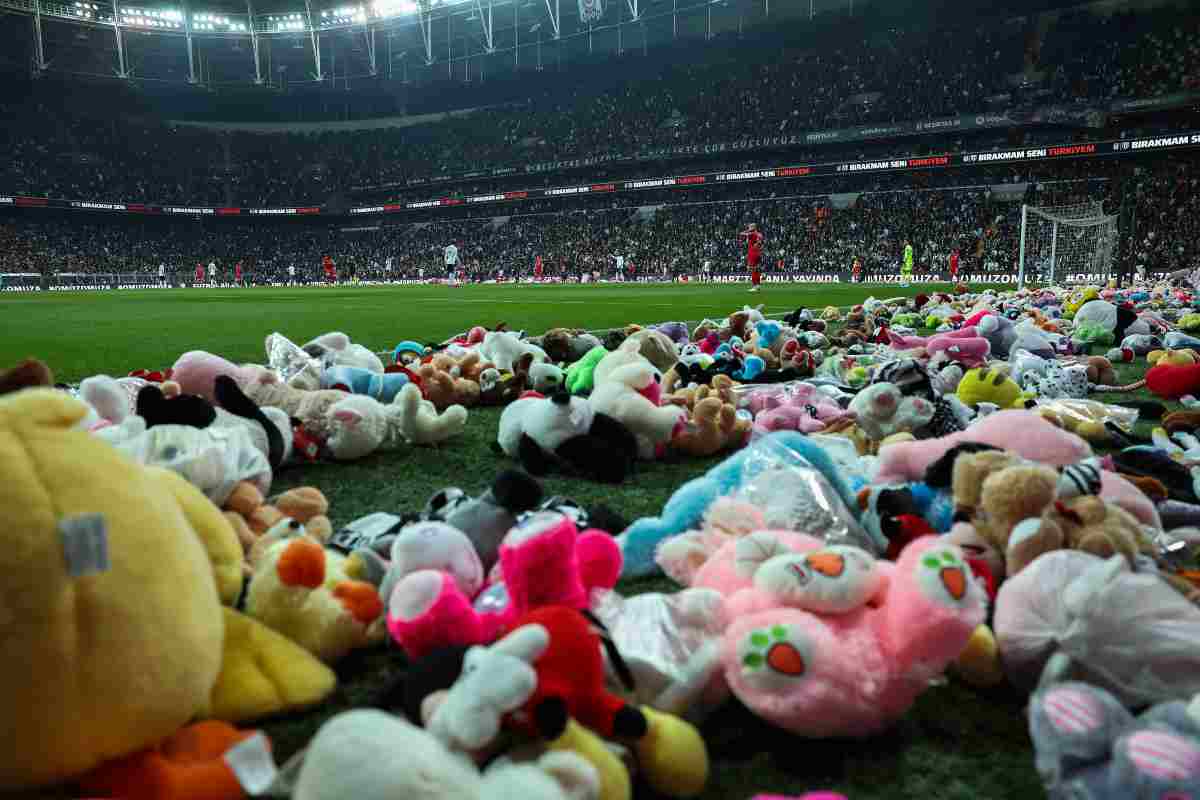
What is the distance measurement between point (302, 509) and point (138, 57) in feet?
130

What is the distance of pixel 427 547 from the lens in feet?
3.89

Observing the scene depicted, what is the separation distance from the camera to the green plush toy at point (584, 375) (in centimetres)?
284

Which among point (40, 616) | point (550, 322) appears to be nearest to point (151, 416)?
point (40, 616)

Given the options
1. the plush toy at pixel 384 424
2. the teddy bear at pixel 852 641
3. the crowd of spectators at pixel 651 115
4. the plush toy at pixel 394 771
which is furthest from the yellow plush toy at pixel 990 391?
the crowd of spectators at pixel 651 115

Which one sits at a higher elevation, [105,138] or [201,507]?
[105,138]

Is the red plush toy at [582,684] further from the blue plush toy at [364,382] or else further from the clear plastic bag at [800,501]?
the blue plush toy at [364,382]

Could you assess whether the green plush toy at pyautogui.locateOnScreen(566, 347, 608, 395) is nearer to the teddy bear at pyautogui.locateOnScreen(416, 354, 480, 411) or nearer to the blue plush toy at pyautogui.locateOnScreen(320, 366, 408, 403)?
the teddy bear at pyautogui.locateOnScreen(416, 354, 480, 411)

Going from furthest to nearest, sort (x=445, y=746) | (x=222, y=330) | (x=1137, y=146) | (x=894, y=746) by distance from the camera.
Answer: (x=1137, y=146) → (x=222, y=330) → (x=894, y=746) → (x=445, y=746)

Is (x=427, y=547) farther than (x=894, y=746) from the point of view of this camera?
Yes

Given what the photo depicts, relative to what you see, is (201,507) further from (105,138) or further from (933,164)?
(105,138)

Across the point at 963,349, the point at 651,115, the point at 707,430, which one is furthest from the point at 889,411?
the point at 651,115

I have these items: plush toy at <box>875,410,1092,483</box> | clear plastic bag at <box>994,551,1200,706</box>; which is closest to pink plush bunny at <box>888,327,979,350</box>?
plush toy at <box>875,410,1092,483</box>

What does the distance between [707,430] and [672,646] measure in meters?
1.35

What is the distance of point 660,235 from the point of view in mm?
29500
